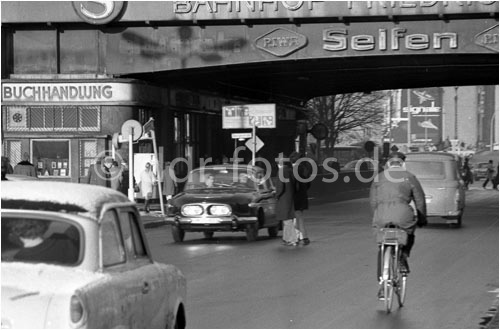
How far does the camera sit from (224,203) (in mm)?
22656

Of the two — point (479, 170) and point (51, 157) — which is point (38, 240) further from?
point (479, 170)

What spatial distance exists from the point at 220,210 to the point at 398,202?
10252mm

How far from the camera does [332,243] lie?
2250cm

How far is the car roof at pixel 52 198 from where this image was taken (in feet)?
23.0

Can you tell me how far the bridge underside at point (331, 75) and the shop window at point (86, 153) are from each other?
267cm

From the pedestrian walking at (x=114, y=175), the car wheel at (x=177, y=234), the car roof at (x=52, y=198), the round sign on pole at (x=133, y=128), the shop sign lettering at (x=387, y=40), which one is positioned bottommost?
the car wheel at (x=177, y=234)

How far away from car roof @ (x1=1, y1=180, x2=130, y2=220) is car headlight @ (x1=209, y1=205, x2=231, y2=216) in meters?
15.2

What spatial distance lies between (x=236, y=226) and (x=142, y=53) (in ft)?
51.8

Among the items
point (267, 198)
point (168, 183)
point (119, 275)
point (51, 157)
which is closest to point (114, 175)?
point (168, 183)

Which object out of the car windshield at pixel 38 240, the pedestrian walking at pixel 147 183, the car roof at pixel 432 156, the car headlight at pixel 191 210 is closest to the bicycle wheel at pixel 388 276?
the car windshield at pixel 38 240

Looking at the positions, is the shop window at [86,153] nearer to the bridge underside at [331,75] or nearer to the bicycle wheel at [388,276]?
the bridge underside at [331,75]

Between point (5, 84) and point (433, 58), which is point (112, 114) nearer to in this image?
point (5, 84)

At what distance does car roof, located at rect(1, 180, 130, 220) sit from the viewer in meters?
7.01

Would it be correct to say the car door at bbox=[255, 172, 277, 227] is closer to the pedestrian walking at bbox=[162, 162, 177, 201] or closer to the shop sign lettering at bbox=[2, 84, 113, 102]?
the pedestrian walking at bbox=[162, 162, 177, 201]
